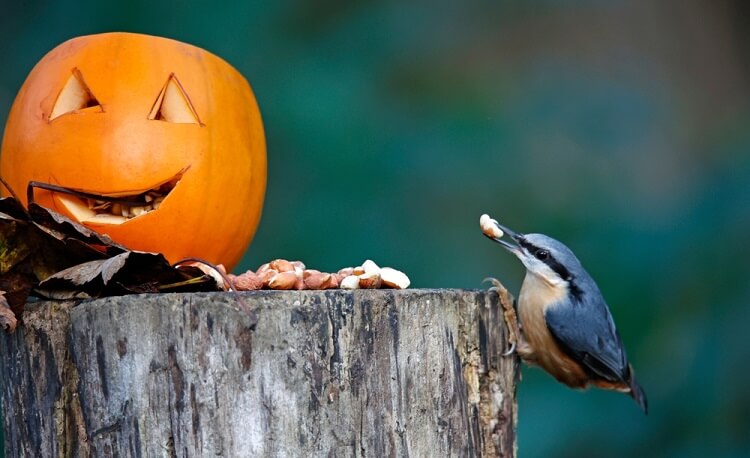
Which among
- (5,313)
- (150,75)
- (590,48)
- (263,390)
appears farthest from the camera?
(590,48)

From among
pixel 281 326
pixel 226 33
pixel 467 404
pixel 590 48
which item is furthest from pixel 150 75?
pixel 590 48

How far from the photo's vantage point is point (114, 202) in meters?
1.96

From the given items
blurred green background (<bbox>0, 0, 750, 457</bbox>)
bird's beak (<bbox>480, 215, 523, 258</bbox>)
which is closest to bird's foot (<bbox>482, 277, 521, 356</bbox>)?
bird's beak (<bbox>480, 215, 523, 258</bbox>)

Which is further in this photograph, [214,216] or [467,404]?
[214,216]

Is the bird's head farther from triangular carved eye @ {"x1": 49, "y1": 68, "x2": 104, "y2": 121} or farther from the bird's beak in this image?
triangular carved eye @ {"x1": 49, "y1": 68, "x2": 104, "y2": 121}

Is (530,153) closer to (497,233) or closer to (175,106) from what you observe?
(497,233)

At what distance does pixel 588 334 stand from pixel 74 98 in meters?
1.15

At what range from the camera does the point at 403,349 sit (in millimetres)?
1602

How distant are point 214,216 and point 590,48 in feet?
6.42

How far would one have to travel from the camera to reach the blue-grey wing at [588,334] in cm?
201

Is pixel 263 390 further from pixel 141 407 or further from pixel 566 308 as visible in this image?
pixel 566 308

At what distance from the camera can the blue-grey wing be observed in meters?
2.01

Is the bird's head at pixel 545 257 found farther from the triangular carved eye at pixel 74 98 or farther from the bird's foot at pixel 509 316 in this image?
the triangular carved eye at pixel 74 98

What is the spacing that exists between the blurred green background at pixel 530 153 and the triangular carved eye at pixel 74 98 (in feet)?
4.22
